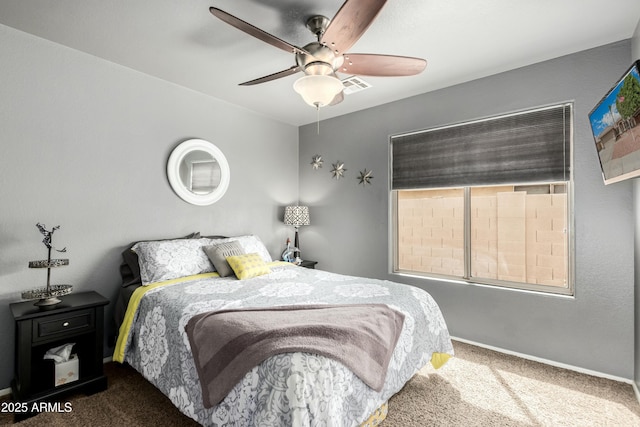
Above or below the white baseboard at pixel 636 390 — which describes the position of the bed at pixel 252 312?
above

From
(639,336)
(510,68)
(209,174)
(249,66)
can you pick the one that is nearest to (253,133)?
(209,174)


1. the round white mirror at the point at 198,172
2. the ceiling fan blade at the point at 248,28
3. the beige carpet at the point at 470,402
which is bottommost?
the beige carpet at the point at 470,402

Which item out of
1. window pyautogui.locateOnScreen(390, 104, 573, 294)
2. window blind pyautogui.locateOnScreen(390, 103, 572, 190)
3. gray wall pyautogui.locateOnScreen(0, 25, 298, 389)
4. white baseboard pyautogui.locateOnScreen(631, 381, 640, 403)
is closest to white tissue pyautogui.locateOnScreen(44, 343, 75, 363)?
gray wall pyautogui.locateOnScreen(0, 25, 298, 389)

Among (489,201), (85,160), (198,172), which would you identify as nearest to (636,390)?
(489,201)

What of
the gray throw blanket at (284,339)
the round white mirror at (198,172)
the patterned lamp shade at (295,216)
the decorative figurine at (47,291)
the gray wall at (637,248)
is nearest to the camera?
the gray throw blanket at (284,339)

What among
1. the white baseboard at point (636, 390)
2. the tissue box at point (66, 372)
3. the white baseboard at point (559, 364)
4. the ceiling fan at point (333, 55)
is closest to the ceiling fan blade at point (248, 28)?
the ceiling fan at point (333, 55)

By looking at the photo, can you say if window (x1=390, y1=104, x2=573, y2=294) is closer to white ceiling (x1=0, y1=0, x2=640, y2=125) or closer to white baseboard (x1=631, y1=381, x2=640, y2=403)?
white ceiling (x1=0, y1=0, x2=640, y2=125)

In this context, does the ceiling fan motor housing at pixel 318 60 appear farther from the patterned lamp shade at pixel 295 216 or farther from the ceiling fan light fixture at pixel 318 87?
the patterned lamp shade at pixel 295 216

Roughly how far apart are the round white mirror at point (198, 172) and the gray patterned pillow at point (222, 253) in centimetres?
67

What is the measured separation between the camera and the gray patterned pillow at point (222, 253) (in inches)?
115

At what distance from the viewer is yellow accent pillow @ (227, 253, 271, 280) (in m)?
2.85

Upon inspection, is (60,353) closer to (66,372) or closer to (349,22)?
(66,372)

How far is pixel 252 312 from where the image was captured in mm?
1883

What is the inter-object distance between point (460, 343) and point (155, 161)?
3608mm
